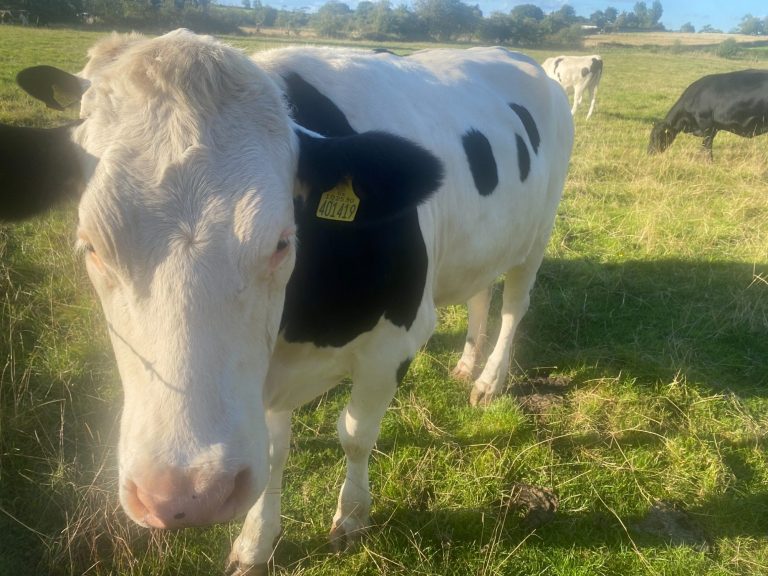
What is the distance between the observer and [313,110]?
2.06m

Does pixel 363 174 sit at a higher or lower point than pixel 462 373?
higher

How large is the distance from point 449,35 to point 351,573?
181 ft

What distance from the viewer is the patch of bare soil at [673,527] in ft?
9.14

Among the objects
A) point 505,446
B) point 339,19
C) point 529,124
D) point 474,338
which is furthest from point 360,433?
point 339,19

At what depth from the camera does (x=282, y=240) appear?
1.48 metres

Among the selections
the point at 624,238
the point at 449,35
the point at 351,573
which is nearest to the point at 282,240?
the point at 351,573

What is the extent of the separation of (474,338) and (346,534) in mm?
1792

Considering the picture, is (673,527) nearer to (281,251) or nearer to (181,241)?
(281,251)

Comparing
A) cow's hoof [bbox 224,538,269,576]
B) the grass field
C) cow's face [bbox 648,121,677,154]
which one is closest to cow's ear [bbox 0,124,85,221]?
the grass field

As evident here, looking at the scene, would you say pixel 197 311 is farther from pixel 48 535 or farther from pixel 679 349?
pixel 679 349

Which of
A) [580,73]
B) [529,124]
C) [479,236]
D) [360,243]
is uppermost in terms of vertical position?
[529,124]

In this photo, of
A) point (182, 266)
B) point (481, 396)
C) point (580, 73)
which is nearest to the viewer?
point (182, 266)

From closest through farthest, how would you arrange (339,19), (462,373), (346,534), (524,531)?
(346,534)
(524,531)
(462,373)
(339,19)

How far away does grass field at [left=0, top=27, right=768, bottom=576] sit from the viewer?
2596mm
